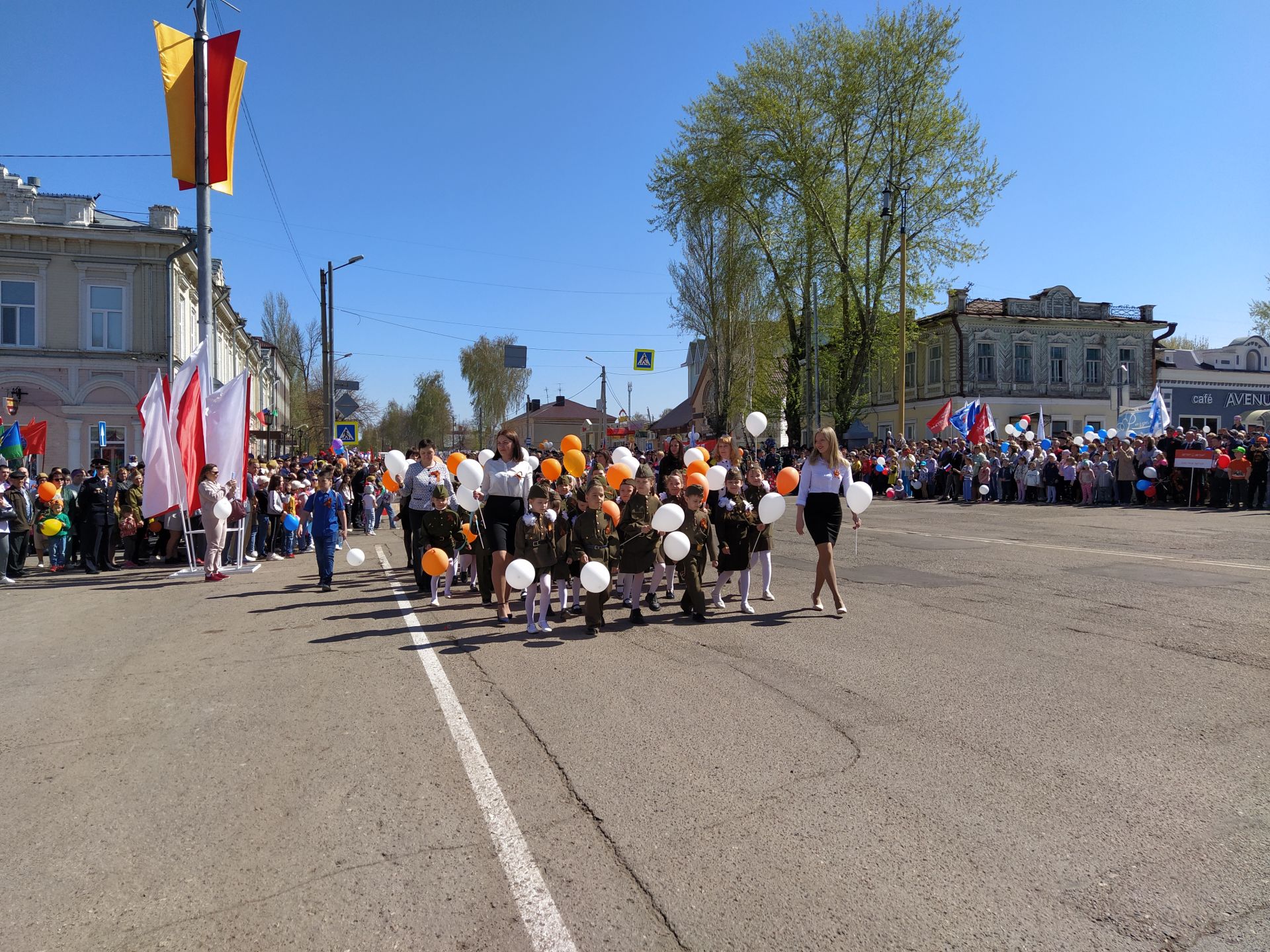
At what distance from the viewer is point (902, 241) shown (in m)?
31.6

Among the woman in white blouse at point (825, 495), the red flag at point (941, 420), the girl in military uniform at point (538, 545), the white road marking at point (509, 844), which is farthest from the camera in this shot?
the red flag at point (941, 420)

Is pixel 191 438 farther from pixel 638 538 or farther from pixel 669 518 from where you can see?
pixel 669 518

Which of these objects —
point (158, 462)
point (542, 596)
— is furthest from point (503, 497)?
point (158, 462)

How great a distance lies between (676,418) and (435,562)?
7289 cm

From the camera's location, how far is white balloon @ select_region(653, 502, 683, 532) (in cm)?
805

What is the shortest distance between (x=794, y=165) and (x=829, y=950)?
112 feet

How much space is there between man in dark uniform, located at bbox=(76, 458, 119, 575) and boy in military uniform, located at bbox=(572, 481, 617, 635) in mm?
9788

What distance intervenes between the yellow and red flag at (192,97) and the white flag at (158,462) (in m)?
4.45

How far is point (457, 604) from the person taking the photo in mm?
9789

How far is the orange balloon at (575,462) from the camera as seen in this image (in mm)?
9766

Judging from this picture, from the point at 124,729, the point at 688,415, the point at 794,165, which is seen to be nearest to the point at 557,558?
the point at 124,729

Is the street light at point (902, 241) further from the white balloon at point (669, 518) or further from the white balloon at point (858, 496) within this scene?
the white balloon at point (669, 518)

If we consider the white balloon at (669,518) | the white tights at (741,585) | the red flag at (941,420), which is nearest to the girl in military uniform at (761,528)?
the white tights at (741,585)

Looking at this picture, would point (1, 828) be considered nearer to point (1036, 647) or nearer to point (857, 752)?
point (857, 752)
